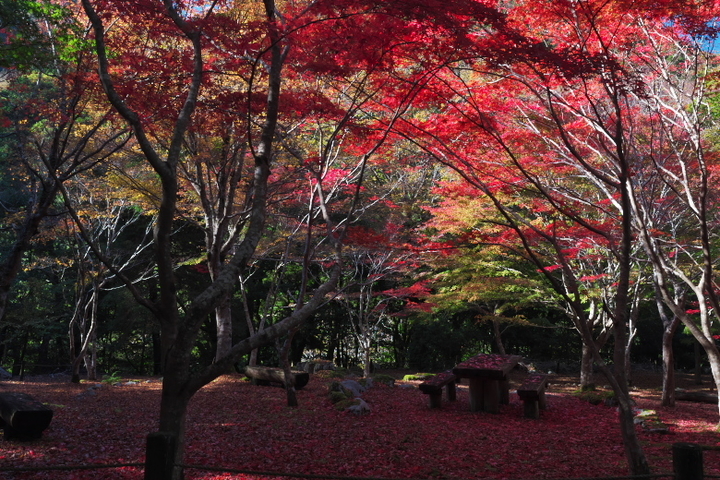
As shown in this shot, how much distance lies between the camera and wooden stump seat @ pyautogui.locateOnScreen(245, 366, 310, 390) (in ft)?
37.3

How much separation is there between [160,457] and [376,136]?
6241 mm

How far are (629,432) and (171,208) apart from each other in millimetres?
4551

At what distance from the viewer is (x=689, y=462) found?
3008 millimetres

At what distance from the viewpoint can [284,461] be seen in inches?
234

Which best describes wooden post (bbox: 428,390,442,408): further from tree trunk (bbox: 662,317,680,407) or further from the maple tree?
tree trunk (bbox: 662,317,680,407)

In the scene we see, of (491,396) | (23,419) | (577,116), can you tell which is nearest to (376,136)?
(577,116)

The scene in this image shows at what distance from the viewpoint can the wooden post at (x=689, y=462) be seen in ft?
9.84

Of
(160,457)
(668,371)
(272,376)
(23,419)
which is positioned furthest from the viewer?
(272,376)

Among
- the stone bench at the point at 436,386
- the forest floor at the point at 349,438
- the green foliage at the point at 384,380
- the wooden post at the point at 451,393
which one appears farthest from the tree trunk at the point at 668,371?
the green foliage at the point at 384,380

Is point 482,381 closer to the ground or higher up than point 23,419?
higher up

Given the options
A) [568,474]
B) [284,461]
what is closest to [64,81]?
[284,461]

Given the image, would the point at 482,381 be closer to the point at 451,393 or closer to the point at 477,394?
the point at 477,394

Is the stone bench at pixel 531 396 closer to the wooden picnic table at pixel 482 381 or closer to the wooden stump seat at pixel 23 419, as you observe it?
the wooden picnic table at pixel 482 381

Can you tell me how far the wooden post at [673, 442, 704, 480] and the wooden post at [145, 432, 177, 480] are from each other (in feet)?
9.80
